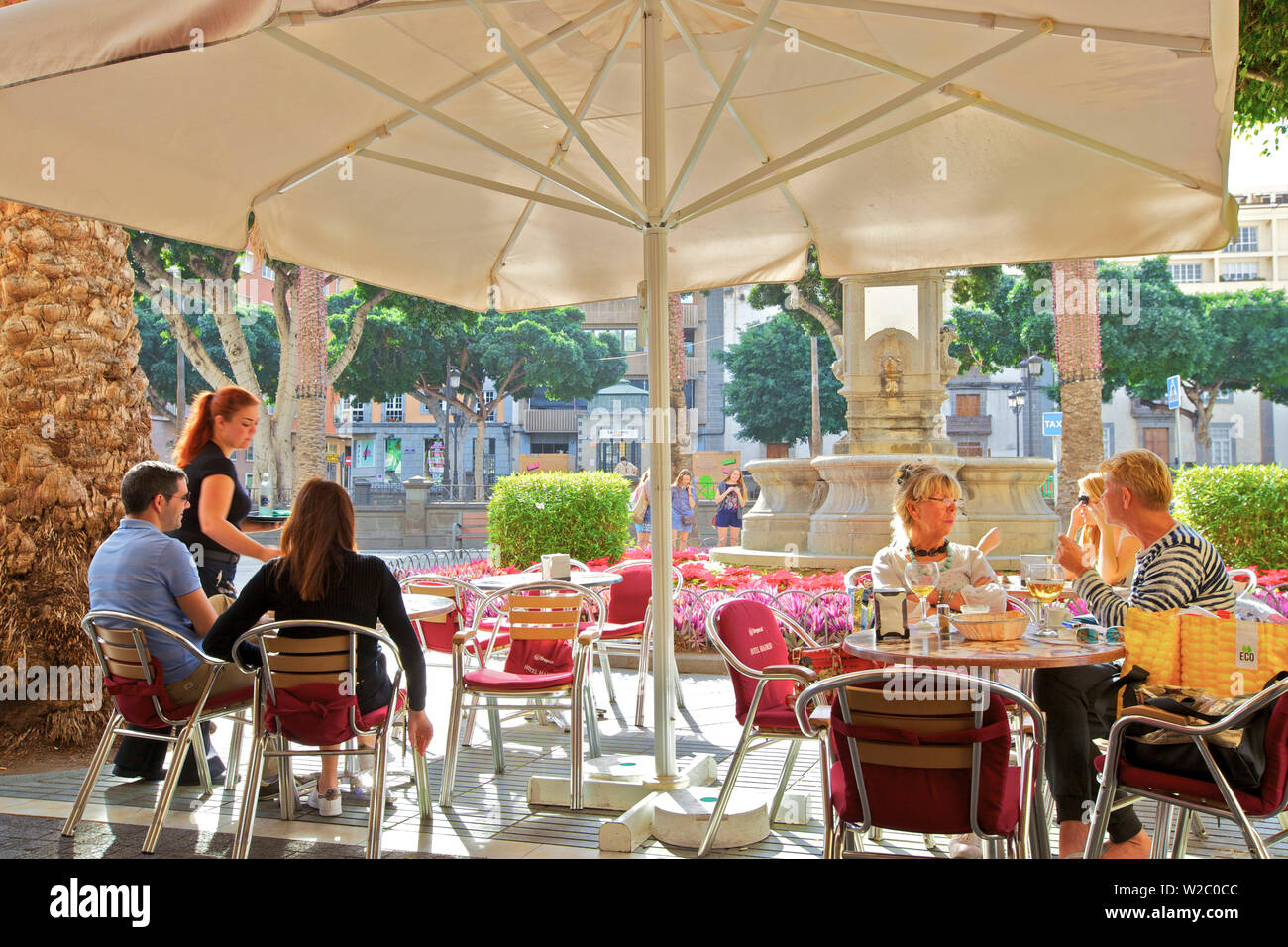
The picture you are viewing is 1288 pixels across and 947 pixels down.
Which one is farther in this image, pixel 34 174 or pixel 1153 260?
pixel 1153 260

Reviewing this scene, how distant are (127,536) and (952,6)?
386 centimetres

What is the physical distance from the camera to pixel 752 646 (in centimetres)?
401

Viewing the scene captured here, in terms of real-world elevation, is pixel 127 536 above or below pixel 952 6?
below

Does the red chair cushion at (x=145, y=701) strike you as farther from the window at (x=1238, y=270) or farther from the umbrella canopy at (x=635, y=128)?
the window at (x=1238, y=270)

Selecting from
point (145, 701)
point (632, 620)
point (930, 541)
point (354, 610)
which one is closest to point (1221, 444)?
point (632, 620)

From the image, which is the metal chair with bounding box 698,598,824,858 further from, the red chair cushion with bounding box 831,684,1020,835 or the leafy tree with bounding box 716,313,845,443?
the leafy tree with bounding box 716,313,845,443

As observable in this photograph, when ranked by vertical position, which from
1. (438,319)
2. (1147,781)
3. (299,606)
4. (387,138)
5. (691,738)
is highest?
(438,319)

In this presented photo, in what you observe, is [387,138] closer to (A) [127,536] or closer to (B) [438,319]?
(A) [127,536]

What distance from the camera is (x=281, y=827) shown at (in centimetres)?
434

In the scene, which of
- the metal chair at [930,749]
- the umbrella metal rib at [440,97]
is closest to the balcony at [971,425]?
the umbrella metal rib at [440,97]

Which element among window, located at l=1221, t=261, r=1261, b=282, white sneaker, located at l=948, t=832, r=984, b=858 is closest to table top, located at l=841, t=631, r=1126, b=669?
white sneaker, located at l=948, t=832, r=984, b=858

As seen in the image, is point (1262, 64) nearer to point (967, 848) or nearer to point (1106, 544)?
point (1106, 544)

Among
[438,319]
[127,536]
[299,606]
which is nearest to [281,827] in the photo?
[299,606]
